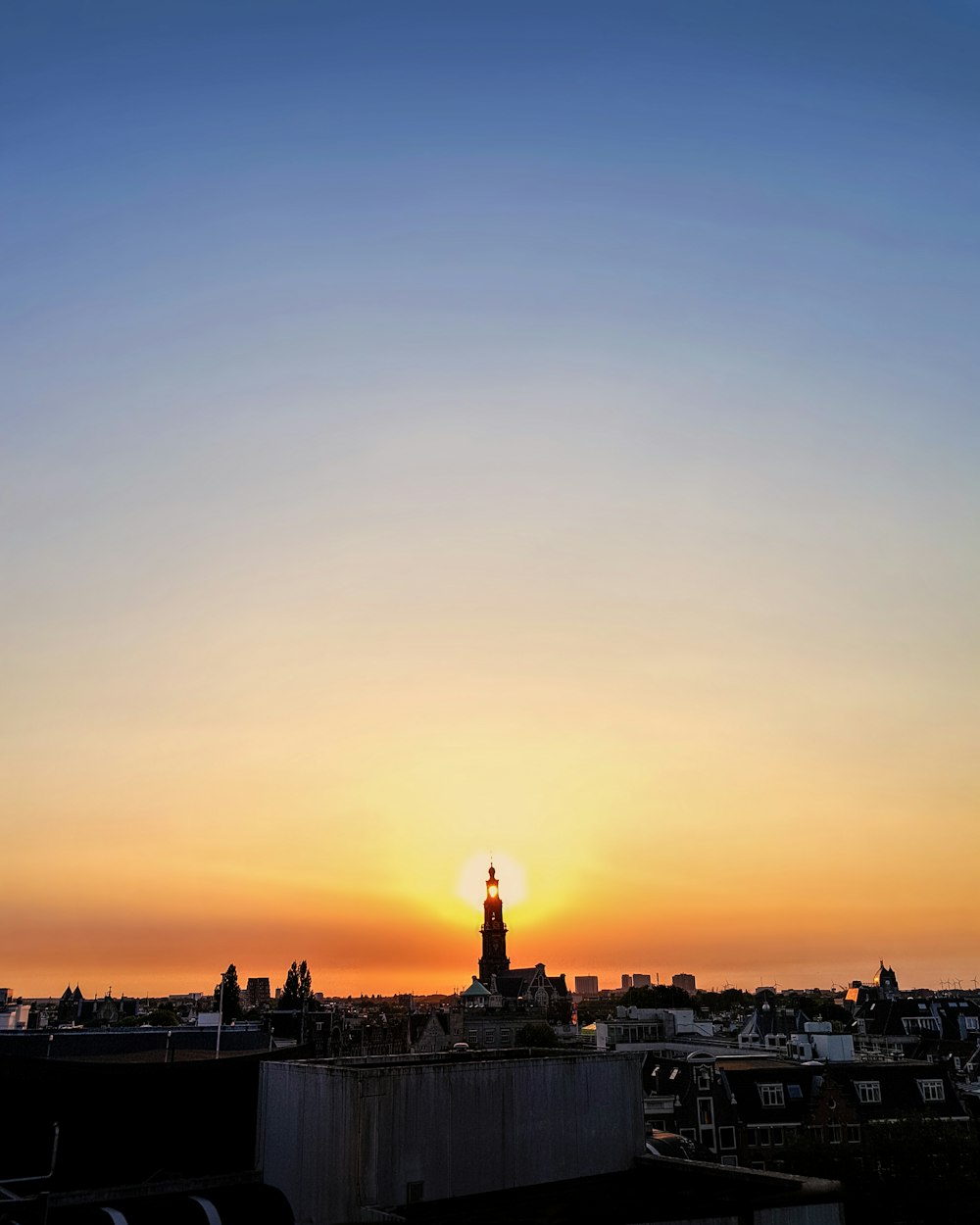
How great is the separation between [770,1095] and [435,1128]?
53.7 metres

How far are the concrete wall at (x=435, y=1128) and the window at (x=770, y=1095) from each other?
4267cm

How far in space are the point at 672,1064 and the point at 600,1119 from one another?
175ft

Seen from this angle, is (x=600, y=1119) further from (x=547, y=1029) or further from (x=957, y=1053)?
(x=547, y=1029)

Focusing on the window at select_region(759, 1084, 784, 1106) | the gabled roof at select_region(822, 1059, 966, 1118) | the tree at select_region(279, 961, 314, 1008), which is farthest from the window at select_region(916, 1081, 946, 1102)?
the tree at select_region(279, 961, 314, 1008)

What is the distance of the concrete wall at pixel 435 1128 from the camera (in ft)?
123

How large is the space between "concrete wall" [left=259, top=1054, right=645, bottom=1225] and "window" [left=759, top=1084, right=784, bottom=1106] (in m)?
42.7

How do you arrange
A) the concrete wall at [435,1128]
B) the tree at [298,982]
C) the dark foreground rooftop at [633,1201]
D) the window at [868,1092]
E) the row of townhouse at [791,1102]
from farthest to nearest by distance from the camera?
the tree at [298,982], the window at [868,1092], the row of townhouse at [791,1102], the concrete wall at [435,1128], the dark foreground rooftop at [633,1201]

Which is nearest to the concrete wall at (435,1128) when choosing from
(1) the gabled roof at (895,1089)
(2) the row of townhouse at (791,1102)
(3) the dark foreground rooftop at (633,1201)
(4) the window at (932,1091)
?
(3) the dark foreground rooftop at (633,1201)

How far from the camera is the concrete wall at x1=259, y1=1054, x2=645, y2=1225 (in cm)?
3741

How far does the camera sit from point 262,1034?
88938 millimetres

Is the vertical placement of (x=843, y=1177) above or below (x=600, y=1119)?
below

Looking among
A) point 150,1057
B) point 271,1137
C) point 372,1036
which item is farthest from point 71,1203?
point 372,1036

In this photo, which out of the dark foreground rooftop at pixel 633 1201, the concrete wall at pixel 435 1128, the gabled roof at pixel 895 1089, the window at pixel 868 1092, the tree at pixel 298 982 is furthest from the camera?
the tree at pixel 298 982

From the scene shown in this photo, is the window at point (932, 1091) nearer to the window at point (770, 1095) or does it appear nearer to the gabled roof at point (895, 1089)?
the gabled roof at point (895, 1089)
